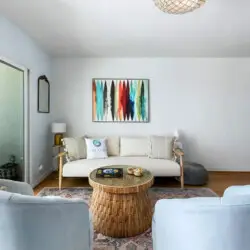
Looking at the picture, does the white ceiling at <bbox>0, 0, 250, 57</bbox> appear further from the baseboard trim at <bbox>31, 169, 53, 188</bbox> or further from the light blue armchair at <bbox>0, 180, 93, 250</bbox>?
the baseboard trim at <bbox>31, 169, 53, 188</bbox>

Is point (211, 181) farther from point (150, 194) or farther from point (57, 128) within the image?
point (57, 128)

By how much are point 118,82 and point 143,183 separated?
2.56 meters

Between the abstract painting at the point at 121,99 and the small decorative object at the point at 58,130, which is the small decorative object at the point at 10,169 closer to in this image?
the small decorative object at the point at 58,130

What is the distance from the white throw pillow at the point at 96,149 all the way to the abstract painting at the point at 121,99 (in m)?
0.72

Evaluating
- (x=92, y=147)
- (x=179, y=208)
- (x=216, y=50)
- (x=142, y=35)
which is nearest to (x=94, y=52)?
(x=142, y=35)

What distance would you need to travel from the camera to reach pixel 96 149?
141 inches

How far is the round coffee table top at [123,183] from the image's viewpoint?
6.71 ft

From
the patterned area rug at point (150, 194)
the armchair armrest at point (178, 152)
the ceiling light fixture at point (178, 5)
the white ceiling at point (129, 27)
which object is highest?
the white ceiling at point (129, 27)

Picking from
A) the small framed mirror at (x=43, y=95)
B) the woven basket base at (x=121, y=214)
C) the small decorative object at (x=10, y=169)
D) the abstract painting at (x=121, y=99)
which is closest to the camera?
the woven basket base at (x=121, y=214)

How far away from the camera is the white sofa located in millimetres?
3248

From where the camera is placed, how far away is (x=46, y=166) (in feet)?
13.0

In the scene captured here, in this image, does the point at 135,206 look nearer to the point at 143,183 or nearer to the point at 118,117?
the point at 143,183

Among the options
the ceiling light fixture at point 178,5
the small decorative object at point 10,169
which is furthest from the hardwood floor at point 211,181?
the ceiling light fixture at point 178,5

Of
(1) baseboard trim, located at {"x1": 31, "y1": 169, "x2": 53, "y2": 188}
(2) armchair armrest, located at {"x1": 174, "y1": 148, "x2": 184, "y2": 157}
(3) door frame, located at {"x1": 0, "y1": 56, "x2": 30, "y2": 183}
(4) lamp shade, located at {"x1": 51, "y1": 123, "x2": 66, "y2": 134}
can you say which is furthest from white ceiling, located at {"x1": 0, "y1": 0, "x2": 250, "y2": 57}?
(1) baseboard trim, located at {"x1": 31, "y1": 169, "x2": 53, "y2": 188}
